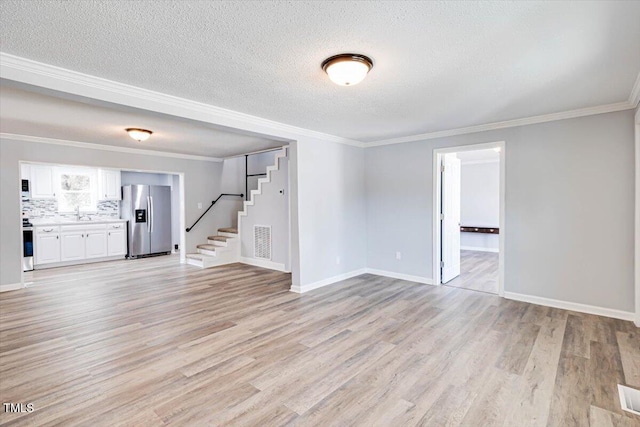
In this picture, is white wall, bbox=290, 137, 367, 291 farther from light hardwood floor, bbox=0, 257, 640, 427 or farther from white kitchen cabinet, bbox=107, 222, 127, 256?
white kitchen cabinet, bbox=107, 222, 127, 256

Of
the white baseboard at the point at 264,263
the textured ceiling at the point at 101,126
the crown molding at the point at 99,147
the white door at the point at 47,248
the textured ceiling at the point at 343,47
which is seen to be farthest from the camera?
the white door at the point at 47,248

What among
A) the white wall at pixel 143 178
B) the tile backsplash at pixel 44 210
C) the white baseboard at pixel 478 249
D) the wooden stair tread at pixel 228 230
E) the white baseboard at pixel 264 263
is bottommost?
the white baseboard at pixel 264 263

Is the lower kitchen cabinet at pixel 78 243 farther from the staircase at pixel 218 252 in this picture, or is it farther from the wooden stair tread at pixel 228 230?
the wooden stair tread at pixel 228 230

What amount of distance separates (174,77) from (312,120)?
193 cm

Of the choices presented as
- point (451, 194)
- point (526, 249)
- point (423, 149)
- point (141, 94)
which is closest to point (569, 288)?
point (526, 249)

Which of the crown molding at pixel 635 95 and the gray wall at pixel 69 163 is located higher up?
the crown molding at pixel 635 95

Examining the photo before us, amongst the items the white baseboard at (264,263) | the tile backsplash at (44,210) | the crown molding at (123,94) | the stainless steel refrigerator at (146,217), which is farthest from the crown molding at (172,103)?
the tile backsplash at (44,210)

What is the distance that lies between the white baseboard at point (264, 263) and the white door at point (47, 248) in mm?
3907

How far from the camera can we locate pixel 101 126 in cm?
451

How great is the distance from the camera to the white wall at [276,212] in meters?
6.23

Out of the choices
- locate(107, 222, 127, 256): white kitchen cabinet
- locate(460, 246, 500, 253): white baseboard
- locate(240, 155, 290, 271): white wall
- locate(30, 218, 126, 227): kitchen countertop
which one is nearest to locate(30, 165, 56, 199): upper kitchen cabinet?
locate(30, 218, 126, 227): kitchen countertop

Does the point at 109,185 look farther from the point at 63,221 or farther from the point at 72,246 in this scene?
the point at 72,246

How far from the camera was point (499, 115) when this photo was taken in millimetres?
4043

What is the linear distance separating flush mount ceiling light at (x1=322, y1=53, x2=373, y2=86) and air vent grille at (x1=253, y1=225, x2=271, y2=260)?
178 inches
